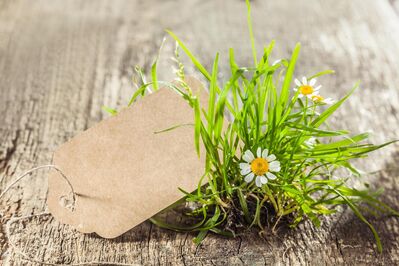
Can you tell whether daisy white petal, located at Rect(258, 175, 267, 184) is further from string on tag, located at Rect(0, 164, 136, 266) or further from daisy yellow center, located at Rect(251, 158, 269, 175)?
string on tag, located at Rect(0, 164, 136, 266)

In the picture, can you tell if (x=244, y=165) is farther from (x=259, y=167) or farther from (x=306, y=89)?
(x=306, y=89)

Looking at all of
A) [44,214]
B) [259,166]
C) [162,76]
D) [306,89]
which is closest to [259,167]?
[259,166]

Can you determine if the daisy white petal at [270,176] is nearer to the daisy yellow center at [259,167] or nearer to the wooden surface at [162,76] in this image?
the daisy yellow center at [259,167]

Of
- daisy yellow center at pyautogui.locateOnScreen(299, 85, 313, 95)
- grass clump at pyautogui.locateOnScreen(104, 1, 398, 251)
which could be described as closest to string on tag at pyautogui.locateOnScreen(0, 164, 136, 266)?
grass clump at pyautogui.locateOnScreen(104, 1, 398, 251)

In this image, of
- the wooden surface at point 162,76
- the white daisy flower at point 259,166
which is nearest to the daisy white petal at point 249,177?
the white daisy flower at point 259,166

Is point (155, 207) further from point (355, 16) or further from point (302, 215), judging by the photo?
point (355, 16)
